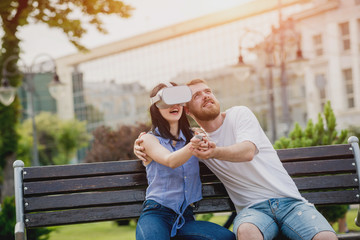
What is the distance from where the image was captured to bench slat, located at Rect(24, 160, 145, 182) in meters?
4.14

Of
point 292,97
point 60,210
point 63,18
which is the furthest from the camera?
point 292,97

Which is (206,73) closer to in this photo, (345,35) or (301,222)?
(345,35)

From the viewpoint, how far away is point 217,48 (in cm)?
4884

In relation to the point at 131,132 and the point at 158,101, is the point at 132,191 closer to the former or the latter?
the point at 158,101

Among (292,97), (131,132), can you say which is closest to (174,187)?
(131,132)

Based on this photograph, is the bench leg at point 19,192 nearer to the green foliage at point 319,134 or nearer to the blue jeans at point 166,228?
the blue jeans at point 166,228

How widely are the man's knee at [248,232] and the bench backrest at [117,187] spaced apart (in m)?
0.68

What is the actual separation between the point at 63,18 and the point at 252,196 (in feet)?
31.6

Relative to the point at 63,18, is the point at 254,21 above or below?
above

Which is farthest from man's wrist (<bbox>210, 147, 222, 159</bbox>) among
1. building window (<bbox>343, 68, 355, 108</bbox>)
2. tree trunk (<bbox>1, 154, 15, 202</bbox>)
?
building window (<bbox>343, 68, 355, 108</bbox>)

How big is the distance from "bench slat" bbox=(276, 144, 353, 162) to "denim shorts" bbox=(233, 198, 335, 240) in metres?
0.53

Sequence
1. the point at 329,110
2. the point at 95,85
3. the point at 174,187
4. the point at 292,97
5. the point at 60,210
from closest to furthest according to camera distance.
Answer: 1. the point at 174,187
2. the point at 60,210
3. the point at 329,110
4. the point at 292,97
5. the point at 95,85

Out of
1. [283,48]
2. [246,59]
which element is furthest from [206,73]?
[283,48]

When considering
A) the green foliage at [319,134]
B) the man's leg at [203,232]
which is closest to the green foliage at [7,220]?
the man's leg at [203,232]
